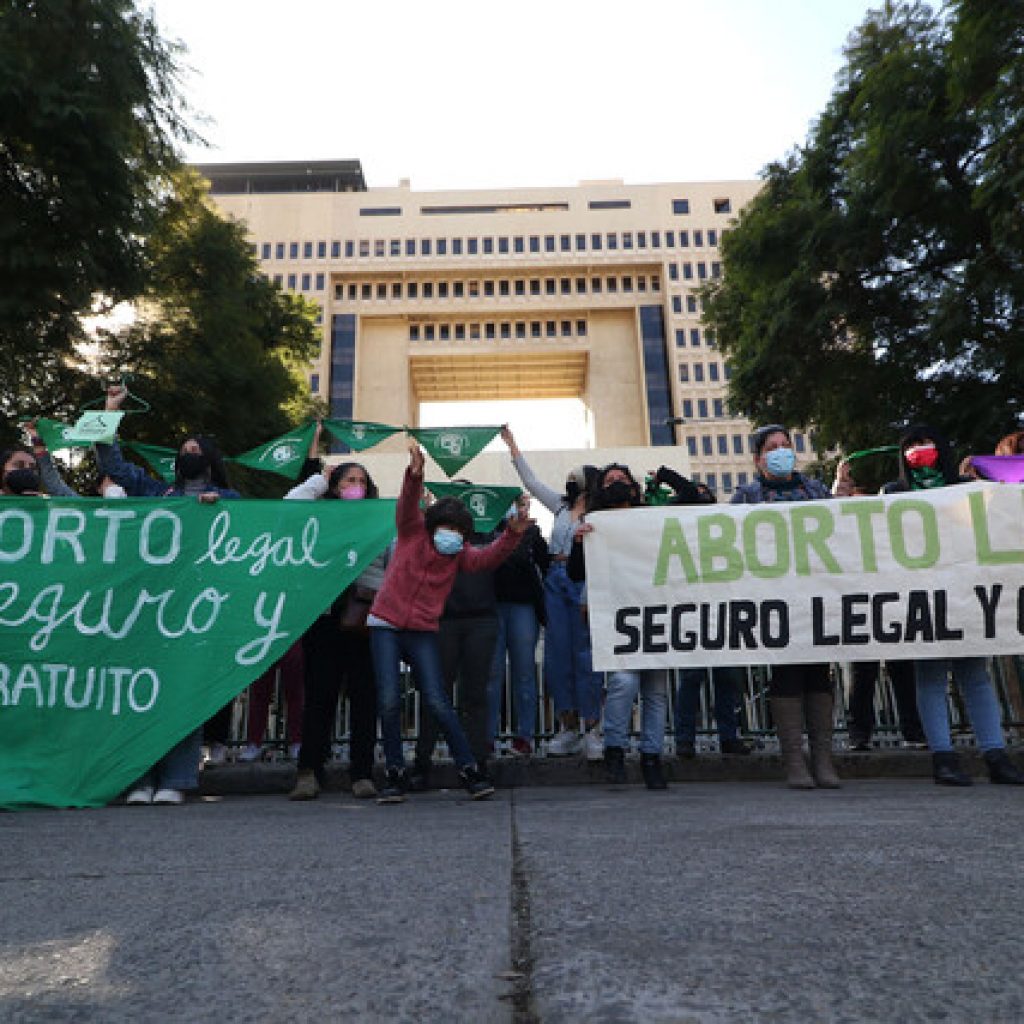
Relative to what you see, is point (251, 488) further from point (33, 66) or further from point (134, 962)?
point (134, 962)

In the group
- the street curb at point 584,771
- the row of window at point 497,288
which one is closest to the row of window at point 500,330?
the row of window at point 497,288

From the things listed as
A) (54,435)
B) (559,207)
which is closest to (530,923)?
(54,435)

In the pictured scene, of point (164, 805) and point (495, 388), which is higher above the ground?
point (495, 388)

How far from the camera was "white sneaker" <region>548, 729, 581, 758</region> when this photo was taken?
6.20 meters

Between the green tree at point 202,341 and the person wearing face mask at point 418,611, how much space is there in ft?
23.8

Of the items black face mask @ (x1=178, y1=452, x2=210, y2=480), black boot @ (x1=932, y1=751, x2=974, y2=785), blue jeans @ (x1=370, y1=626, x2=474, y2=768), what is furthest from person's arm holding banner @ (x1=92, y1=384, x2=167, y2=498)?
black boot @ (x1=932, y1=751, x2=974, y2=785)

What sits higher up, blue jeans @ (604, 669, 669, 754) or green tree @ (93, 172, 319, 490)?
green tree @ (93, 172, 319, 490)

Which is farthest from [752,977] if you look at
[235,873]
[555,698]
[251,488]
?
[251,488]

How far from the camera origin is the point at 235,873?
240cm

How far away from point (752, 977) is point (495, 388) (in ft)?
286

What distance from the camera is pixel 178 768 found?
4867mm

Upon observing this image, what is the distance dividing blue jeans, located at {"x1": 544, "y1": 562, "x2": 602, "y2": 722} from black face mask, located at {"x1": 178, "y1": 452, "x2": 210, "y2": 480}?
103 inches

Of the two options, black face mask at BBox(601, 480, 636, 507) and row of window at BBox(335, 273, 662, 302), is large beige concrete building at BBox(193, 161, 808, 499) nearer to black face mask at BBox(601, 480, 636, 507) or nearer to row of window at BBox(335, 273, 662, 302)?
row of window at BBox(335, 273, 662, 302)

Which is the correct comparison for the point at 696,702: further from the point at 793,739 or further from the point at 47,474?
the point at 47,474
